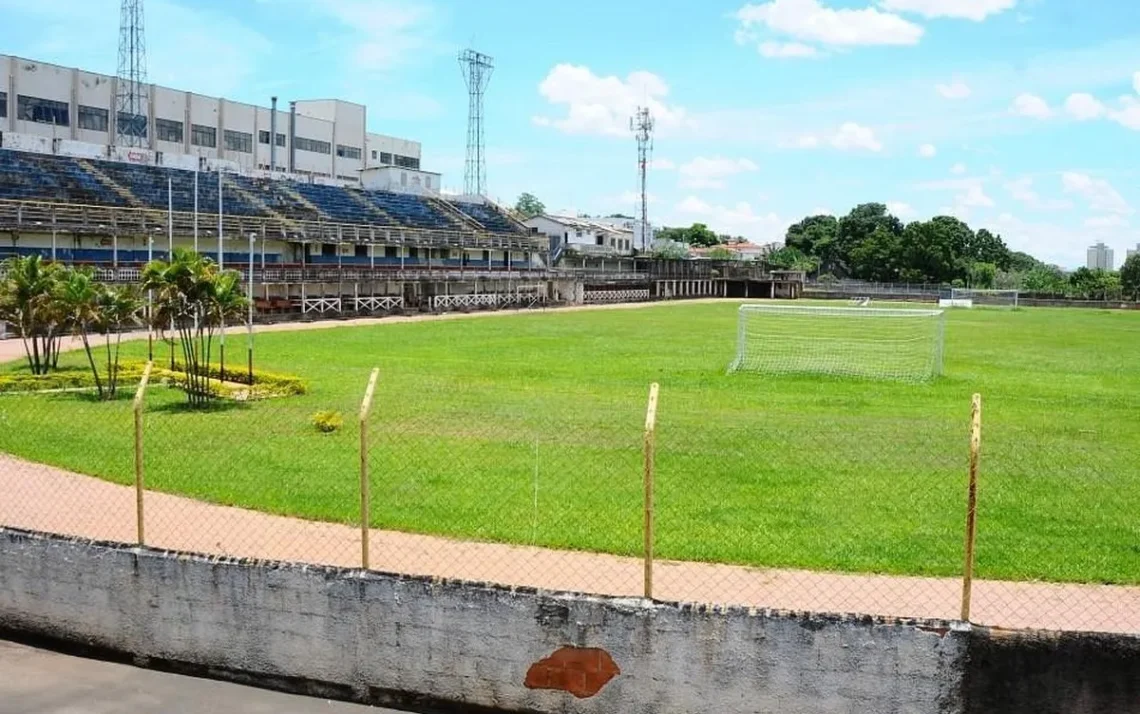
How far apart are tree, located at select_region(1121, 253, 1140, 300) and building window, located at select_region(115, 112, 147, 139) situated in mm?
91343

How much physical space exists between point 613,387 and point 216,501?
13388mm

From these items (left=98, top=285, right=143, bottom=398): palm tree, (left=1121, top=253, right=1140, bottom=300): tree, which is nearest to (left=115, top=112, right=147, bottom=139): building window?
(left=98, top=285, right=143, bottom=398): palm tree

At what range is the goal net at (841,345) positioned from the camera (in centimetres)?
2838

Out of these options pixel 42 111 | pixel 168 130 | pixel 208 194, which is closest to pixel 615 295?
pixel 208 194

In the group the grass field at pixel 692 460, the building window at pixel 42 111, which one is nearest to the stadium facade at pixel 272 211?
the building window at pixel 42 111

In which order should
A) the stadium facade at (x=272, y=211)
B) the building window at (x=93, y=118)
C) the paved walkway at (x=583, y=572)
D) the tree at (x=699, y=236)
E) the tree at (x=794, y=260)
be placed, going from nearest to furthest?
the paved walkway at (x=583, y=572), the stadium facade at (x=272, y=211), the building window at (x=93, y=118), the tree at (x=794, y=260), the tree at (x=699, y=236)

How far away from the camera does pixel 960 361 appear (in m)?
33.3

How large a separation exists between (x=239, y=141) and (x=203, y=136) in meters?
3.67

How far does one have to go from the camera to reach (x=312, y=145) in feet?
316

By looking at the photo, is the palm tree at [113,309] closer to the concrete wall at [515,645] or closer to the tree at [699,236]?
the concrete wall at [515,645]

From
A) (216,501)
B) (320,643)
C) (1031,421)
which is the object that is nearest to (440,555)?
(320,643)

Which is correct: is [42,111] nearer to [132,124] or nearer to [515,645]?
[132,124]

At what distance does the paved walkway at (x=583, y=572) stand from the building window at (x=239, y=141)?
81800 millimetres

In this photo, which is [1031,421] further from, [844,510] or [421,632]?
[421,632]
